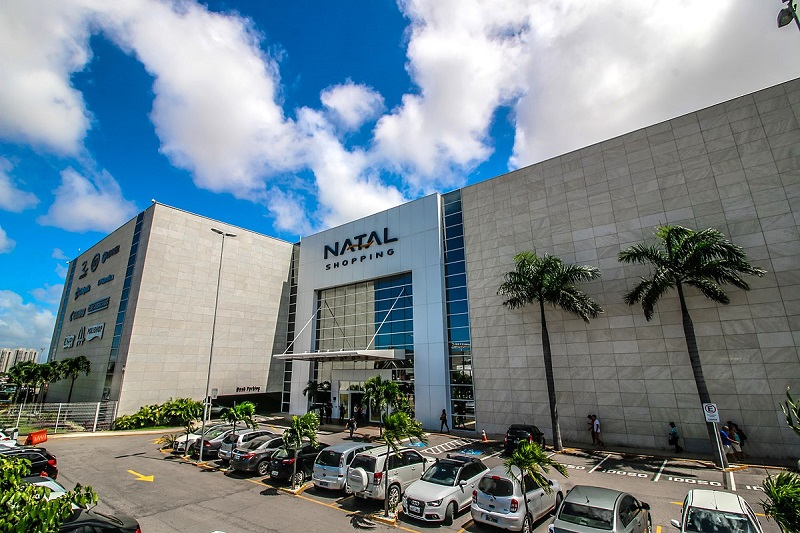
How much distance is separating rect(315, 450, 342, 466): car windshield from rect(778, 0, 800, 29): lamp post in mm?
21341

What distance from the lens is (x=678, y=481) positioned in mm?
16781

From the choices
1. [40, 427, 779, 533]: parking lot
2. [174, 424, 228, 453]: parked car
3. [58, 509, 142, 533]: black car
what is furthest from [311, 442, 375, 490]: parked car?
[174, 424, 228, 453]: parked car

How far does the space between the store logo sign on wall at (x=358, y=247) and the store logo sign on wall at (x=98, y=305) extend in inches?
1060

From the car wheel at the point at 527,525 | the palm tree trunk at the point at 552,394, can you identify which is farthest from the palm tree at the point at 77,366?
the car wheel at the point at 527,525

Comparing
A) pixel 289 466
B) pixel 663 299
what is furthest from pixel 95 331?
pixel 663 299

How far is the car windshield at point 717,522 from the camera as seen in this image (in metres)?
8.49

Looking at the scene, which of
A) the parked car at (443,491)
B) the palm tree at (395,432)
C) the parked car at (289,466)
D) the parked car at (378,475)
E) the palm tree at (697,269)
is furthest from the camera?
the palm tree at (697,269)

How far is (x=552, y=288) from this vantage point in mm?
24781

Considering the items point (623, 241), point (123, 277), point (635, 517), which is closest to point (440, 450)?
point (635, 517)

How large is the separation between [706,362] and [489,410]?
46.8 ft

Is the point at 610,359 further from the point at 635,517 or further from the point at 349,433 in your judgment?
the point at 349,433

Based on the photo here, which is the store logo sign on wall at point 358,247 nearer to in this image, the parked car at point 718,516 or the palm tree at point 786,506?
the parked car at point 718,516

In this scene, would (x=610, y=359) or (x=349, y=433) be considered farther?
(x=349, y=433)

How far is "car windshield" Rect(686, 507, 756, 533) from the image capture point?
8492 mm
